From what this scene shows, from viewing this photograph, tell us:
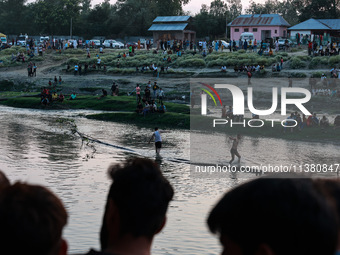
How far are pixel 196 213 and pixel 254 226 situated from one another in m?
13.3

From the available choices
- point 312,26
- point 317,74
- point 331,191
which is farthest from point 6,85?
point 331,191

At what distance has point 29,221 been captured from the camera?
2.18 metres

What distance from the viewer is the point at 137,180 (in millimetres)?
2830

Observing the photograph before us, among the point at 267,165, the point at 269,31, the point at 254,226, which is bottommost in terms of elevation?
the point at 267,165

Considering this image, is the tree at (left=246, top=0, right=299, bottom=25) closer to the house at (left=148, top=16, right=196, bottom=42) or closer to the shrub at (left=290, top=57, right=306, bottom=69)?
the house at (left=148, top=16, right=196, bottom=42)

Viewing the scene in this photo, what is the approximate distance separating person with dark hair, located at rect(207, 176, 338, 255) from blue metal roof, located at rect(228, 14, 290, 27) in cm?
7360

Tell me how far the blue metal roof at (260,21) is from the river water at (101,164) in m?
41.3

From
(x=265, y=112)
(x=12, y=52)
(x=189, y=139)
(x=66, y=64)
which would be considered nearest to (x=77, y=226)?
(x=189, y=139)

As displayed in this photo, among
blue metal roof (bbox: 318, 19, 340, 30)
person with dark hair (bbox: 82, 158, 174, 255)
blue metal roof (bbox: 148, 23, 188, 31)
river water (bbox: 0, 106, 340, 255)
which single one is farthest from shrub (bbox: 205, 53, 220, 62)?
person with dark hair (bbox: 82, 158, 174, 255)

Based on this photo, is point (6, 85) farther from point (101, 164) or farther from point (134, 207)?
point (134, 207)

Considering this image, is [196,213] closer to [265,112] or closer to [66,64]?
[265,112]

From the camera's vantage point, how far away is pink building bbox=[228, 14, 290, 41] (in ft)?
244

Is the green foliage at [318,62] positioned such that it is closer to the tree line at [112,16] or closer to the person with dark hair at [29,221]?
the tree line at [112,16]

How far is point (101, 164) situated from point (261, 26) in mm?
56311
